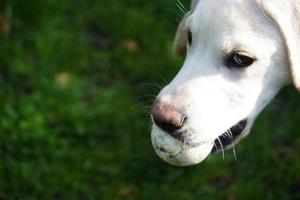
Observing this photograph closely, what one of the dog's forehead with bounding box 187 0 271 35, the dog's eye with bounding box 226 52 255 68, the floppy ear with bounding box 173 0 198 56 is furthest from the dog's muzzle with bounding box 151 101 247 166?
the floppy ear with bounding box 173 0 198 56

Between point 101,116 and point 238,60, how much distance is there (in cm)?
154

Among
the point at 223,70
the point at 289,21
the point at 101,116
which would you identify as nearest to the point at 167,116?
the point at 223,70

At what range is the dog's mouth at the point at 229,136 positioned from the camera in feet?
10.4

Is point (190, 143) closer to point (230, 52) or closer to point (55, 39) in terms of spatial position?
point (230, 52)

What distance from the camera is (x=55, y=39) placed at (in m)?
4.73

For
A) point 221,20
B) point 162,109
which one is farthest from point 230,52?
point 162,109

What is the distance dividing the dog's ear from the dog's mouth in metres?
0.38

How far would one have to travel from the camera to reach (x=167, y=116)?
2.97 meters

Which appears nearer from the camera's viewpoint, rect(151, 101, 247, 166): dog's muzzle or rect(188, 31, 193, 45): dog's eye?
rect(151, 101, 247, 166): dog's muzzle

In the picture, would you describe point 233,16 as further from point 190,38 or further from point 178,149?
point 178,149

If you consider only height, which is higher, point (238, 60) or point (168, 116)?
point (238, 60)

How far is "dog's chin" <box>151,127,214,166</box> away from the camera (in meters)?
3.08

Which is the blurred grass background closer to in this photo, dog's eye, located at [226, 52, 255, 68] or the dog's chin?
the dog's chin

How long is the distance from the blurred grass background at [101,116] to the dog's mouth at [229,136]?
2.88ft
